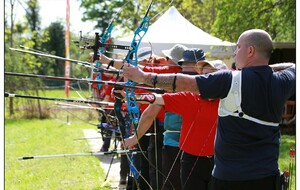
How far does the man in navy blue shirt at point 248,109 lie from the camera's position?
9.89 feet

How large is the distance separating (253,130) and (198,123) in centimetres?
104

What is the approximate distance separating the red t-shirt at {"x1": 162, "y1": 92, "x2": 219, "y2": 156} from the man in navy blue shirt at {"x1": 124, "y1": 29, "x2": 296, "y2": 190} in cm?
85

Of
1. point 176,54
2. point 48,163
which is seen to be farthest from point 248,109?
point 48,163

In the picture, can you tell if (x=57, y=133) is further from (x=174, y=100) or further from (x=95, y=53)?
(x=174, y=100)

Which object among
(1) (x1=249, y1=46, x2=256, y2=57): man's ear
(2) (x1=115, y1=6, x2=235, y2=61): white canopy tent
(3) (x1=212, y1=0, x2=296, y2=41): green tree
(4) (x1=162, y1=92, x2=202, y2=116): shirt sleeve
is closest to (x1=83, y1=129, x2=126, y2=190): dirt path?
(2) (x1=115, y1=6, x2=235, y2=61): white canopy tent

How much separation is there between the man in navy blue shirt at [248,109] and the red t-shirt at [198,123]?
0.85 m

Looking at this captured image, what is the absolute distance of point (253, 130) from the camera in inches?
121

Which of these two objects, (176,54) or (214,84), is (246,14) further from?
(214,84)

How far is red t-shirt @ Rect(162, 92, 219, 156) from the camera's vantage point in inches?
159

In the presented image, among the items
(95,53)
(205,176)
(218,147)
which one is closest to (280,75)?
(218,147)

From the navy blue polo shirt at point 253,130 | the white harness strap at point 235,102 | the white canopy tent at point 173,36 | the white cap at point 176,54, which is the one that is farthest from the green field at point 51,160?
the white harness strap at point 235,102

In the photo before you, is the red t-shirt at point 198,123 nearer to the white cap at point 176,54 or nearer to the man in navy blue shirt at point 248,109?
the man in navy blue shirt at point 248,109

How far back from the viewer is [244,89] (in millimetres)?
3006

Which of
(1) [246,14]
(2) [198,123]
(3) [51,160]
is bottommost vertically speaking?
(3) [51,160]
